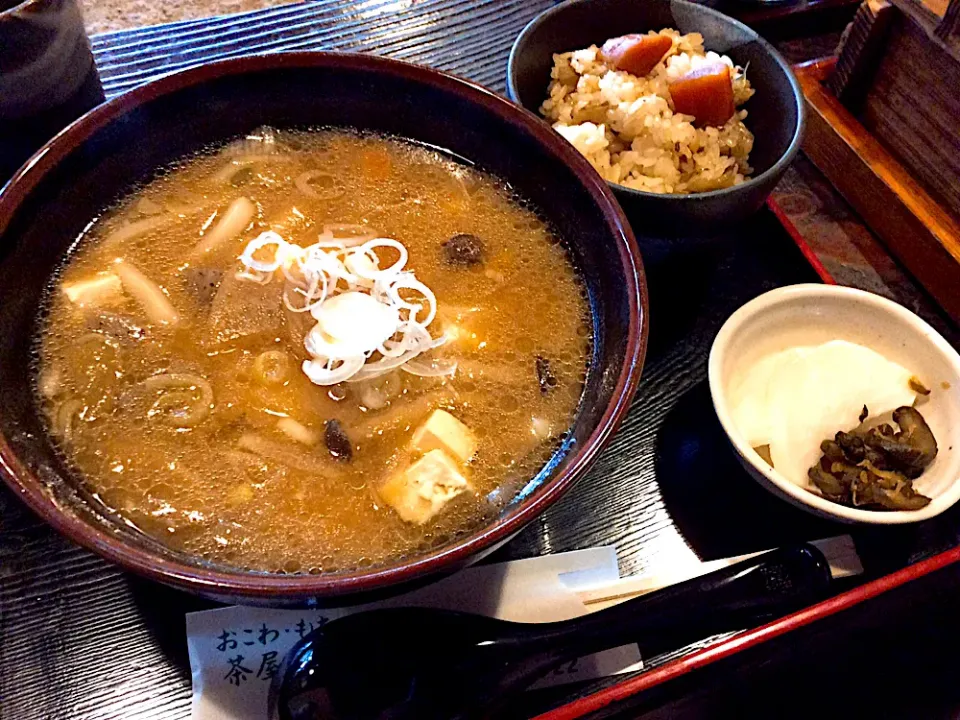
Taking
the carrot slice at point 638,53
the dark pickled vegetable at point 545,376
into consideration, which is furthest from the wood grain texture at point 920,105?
the dark pickled vegetable at point 545,376

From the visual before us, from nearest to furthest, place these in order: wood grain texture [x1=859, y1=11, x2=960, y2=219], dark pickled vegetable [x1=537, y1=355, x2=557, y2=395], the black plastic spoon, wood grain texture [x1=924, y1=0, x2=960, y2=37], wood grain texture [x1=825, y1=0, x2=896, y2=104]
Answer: the black plastic spoon < dark pickled vegetable [x1=537, y1=355, x2=557, y2=395] < wood grain texture [x1=924, y1=0, x2=960, y2=37] < wood grain texture [x1=859, y1=11, x2=960, y2=219] < wood grain texture [x1=825, y1=0, x2=896, y2=104]

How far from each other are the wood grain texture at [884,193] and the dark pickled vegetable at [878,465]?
596mm

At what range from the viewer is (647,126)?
1861 mm

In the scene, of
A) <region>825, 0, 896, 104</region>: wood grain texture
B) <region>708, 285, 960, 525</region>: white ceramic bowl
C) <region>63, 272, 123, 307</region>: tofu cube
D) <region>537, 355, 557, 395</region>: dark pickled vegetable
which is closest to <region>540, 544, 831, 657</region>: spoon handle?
<region>708, 285, 960, 525</region>: white ceramic bowl

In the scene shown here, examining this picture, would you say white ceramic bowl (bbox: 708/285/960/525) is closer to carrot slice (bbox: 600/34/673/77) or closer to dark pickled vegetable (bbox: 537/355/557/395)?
dark pickled vegetable (bbox: 537/355/557/395)

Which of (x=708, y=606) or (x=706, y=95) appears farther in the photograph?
(x=706, y=95)

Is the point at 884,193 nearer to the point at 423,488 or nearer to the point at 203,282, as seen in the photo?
the point at 423,488

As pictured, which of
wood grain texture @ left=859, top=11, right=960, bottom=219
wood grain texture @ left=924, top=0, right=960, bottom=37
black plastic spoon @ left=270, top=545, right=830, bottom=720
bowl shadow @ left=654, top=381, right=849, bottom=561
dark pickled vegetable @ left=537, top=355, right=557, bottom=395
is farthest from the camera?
wood grain texture @ left=859, top=11, right=960, bottom=219

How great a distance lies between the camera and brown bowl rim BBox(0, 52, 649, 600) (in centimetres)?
102

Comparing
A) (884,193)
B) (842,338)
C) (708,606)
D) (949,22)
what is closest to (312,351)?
(708,606)

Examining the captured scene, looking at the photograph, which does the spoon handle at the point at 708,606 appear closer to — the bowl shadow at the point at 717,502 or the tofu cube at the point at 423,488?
the bowl shadow at the point at 717,502

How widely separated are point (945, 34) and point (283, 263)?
169 centimetres

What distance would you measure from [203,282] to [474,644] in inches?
33.4

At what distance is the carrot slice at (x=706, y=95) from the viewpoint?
75.1 inches
